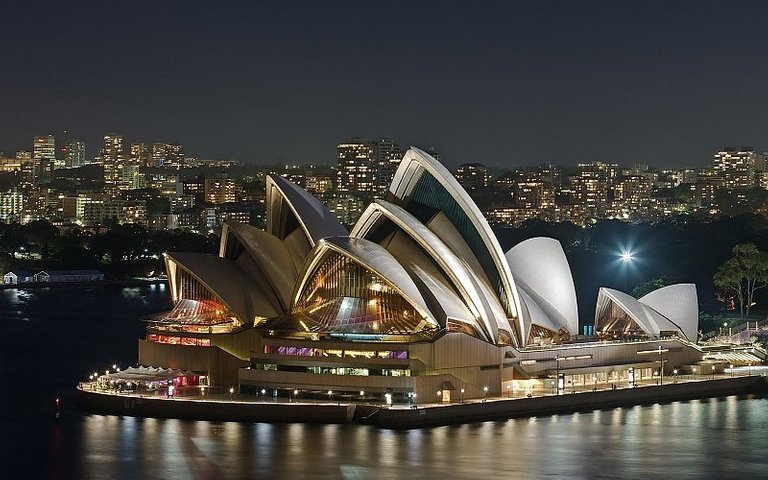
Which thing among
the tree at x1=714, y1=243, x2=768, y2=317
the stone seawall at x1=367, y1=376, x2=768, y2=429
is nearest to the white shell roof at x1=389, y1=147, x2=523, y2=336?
the stone seawall at x1=367, y1=376, x2=768, y2=429

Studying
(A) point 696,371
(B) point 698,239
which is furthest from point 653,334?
(B) point 698,239

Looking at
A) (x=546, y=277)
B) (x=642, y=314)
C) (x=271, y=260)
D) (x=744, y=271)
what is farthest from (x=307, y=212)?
(x=744, y=271)

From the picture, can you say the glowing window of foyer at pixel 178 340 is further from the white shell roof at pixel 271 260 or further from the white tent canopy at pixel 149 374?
Answer: the white shell roof at pixel 271 260

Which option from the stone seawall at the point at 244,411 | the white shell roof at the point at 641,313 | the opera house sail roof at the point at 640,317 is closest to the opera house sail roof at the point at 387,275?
the opera house sail roof at the point at 640,317

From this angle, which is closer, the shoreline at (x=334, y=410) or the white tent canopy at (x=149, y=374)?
the shoreline at (x=334, y=410)

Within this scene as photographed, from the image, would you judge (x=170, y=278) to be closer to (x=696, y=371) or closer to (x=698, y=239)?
(x=696, y=371)

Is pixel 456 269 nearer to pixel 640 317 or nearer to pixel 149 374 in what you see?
pixel 640 317
